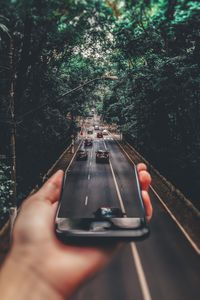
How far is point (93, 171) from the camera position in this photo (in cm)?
3981

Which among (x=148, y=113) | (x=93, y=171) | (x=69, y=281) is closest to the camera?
(x=69, y=281)

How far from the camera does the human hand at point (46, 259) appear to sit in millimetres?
2420

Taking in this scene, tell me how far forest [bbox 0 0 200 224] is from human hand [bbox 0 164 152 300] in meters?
8.64

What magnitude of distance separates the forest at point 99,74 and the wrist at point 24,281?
8964 millimetres

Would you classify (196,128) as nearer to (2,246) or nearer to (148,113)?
(148,113)

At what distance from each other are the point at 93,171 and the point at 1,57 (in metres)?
23.0

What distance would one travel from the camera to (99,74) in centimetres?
3062

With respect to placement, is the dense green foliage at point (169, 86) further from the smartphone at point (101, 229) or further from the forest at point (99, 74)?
the smartphone at point (101, 229)

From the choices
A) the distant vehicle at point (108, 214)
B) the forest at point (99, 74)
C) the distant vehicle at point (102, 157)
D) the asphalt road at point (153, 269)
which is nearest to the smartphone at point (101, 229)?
Result: the distant vehicle at point (108, 214)

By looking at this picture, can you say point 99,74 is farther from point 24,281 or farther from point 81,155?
point 24,281

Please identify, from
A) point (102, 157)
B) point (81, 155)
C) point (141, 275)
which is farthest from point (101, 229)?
point (81, 155)

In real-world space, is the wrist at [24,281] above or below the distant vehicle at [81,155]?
above

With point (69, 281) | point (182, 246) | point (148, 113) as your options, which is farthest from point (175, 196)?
point (69, 281)

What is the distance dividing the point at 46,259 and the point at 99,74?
29223 millimetres
